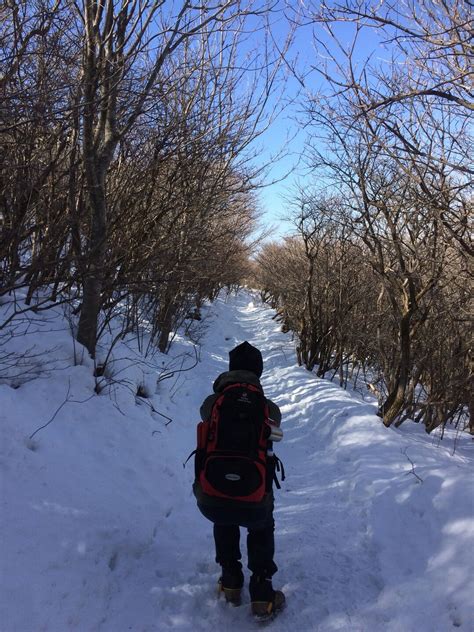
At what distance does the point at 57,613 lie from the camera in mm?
2137

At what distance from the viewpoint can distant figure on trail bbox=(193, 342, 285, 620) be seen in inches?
87.5

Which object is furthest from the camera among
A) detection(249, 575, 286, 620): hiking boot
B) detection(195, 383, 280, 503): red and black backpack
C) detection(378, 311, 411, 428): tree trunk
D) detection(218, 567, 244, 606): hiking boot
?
detection(378, 311, 411, 428): tree trunk

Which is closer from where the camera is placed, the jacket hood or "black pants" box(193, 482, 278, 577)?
"black pants" box(193, 482, 278, 577)

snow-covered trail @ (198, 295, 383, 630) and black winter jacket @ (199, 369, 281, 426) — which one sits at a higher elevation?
black winter jacket @ (199, 369, 281, 426)

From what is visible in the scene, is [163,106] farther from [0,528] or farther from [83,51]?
[0,528]

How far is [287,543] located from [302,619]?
805 millimetres

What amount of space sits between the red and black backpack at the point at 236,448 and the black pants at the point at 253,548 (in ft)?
1.17

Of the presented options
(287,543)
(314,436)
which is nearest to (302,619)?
(287,543)

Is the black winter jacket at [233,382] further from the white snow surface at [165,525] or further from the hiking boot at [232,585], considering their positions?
the white snow surface at [165,525]

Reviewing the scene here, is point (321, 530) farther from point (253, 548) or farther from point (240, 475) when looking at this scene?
point (240, 475)

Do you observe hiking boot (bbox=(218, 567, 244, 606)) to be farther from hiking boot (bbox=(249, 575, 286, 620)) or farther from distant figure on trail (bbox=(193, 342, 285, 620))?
hiking boot (bbox=(249, 575, 286, 620))

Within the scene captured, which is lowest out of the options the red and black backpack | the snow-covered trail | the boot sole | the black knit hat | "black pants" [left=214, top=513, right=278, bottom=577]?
the snow-covered trail

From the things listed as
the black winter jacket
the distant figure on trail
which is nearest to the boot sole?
the distant figure on trail

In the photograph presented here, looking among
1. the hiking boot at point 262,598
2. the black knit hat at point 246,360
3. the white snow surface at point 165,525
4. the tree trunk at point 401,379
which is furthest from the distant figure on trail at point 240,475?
the tree trunk at point 401,379
